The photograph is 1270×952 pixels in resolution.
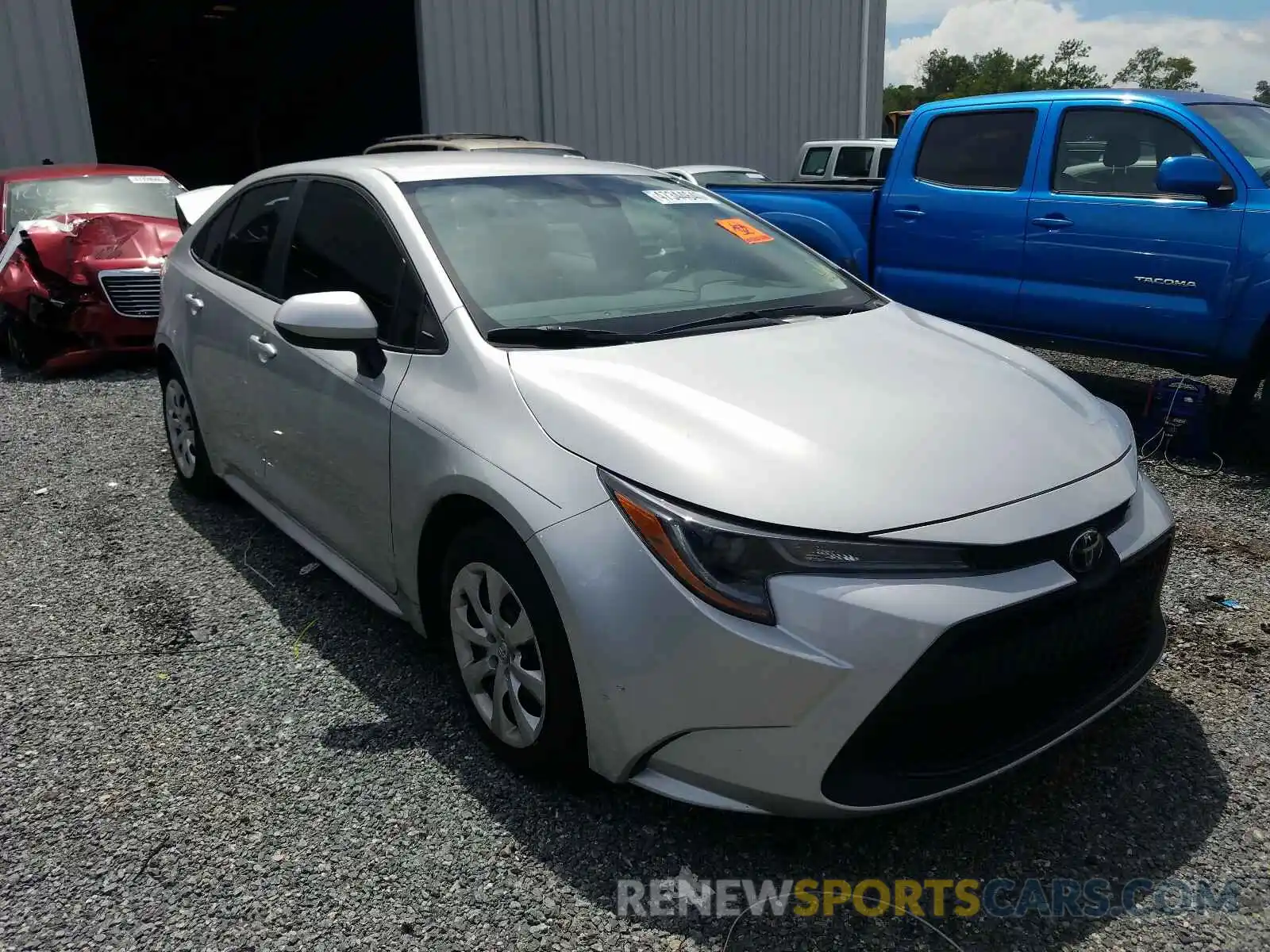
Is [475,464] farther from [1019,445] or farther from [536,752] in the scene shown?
[1019,445]

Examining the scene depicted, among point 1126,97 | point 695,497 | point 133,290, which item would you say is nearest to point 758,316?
point 695,497

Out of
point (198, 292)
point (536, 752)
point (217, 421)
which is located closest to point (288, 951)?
point (536, 752)

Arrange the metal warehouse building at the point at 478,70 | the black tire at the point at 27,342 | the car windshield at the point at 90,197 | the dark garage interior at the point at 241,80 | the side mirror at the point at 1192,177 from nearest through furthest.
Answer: the side mirror at the point at 1192,177, the black tire at the point at 27,342, the car windshield at the point at 90,197, the metal warehouse building at the point at 478,70, the dark garage interior at the point at 241,80

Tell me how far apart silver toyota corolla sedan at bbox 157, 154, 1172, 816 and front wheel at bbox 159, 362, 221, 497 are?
49.9 inches

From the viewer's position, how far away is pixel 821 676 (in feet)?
6.88

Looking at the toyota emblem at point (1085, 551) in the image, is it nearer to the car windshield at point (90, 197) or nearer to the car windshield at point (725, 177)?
the car windshield at point (90, 197)

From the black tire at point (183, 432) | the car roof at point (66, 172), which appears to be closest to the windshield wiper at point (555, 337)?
the black tire at point (183, 432)

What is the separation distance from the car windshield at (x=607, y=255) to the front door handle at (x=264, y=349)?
785 millimetres

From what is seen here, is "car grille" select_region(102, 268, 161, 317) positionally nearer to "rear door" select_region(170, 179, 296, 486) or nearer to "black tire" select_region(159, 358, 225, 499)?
"black tire" select_region(159, 358, 225, 499)

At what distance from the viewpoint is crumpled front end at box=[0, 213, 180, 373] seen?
780 centimetres

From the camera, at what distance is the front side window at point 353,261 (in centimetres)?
307

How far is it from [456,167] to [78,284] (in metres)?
5.54

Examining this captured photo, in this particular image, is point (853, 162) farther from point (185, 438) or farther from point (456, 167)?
point (456, 167)

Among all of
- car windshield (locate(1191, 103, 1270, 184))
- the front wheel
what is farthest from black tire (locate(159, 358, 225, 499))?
car windshield (locate(1191, 103, 1270, 184))
